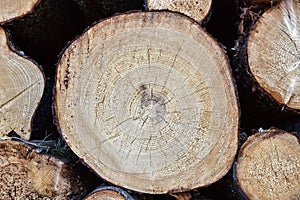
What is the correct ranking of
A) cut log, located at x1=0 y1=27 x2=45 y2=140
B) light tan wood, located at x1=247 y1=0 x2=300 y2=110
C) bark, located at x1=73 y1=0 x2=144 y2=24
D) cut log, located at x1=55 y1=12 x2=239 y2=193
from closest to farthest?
cut log, located at x1=55 y1=12 x2=239 y2=193 → light tan wood, located at x1=247 y1=0 x2=300 y2=110 → cut log, located at x1=0 y1=27 x2=45 y2=140 → bark, located at x1=73 y1=0 x2=144 y2=24

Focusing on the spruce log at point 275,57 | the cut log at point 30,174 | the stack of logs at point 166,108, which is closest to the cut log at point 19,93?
the cut log at point 30,174

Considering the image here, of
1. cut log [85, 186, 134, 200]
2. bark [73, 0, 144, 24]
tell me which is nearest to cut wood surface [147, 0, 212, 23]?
bark [73, 0, 144, 24]

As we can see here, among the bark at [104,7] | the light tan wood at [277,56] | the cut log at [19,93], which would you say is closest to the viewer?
the light tan wood at [277,56]

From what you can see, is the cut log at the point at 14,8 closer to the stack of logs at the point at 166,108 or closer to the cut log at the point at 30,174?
the stack of logs at the point at 166,108

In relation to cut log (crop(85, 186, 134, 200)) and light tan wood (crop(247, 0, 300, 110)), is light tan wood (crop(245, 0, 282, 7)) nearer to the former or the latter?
light tan wood (crop(247, 0, 300, 110))

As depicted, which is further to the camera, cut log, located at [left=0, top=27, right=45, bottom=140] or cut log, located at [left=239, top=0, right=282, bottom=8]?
cut log, located at [left=0, top=27, right=45, bottom=140]
